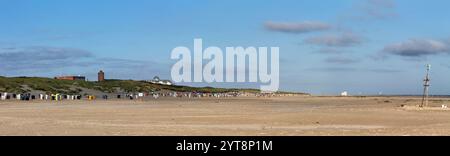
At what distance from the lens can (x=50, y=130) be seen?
19484 mm
